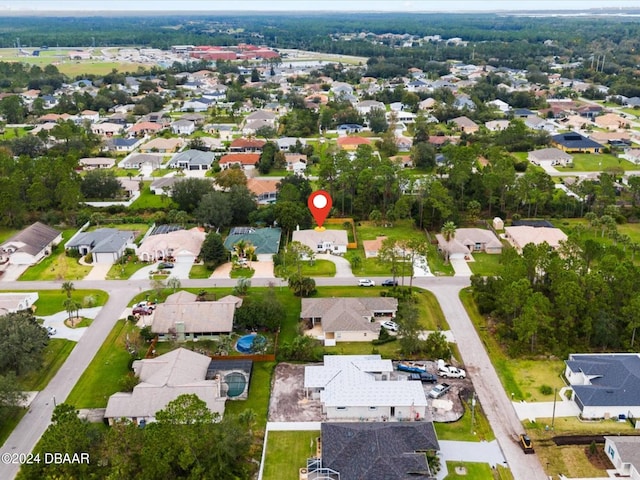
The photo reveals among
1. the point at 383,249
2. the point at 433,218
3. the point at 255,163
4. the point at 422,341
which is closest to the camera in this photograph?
the point at 422,341

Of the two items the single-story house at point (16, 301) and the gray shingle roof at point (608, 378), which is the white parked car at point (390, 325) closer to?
the gray shingle roof at point (608, 378)

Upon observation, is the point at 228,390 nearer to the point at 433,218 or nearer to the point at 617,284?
the point at 617,284

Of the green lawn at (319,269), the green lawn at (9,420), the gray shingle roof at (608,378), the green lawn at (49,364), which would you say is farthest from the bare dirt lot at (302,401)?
the green lawn at (319,269)

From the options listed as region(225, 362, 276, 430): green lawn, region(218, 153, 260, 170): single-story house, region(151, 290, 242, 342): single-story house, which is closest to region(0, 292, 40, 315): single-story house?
region(151, 290, 242, 342): single-story house

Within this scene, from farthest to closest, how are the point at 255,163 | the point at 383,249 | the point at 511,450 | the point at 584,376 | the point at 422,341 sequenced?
1. the point at 255,163
2. the point at 383,249
3. the point at 422,341
4. the point at 584,376
5. the point at 511,450

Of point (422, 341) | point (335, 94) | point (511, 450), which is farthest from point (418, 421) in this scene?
point (335, 94)

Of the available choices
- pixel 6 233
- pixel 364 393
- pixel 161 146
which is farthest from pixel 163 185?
pixel 364 393
